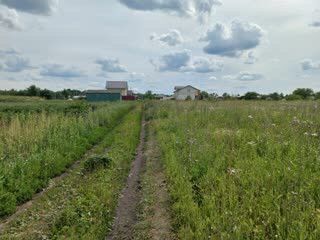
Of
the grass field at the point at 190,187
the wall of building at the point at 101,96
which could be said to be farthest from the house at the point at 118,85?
the grass field at the point at 190,187

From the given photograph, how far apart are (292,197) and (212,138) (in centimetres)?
619

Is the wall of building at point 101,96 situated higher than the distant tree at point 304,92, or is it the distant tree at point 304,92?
the distant tree at point 304,92

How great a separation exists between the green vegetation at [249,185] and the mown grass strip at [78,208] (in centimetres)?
137

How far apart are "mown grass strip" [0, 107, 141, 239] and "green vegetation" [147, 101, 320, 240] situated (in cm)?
137

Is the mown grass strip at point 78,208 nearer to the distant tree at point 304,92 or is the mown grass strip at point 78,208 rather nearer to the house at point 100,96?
the distant tree at point 304,92

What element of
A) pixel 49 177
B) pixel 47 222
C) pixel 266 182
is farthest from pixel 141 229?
pixel 49 177

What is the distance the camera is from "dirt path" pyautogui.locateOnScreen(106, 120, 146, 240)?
21.6 feet

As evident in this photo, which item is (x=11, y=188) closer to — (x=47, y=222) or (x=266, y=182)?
(x=47, y=222)

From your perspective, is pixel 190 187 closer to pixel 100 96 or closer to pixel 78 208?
pixel 78 208

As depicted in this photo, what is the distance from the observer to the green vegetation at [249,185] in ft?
17.1

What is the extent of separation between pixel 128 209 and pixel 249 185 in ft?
8.47

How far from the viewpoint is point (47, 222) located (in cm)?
696

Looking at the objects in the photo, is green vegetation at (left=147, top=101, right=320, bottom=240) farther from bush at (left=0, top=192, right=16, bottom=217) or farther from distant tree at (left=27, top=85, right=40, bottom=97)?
distant tree at (left=27, top=85, right=40, bottom=97)

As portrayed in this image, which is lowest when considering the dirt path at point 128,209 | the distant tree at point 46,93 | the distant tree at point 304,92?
the dirt path at point 128,209
